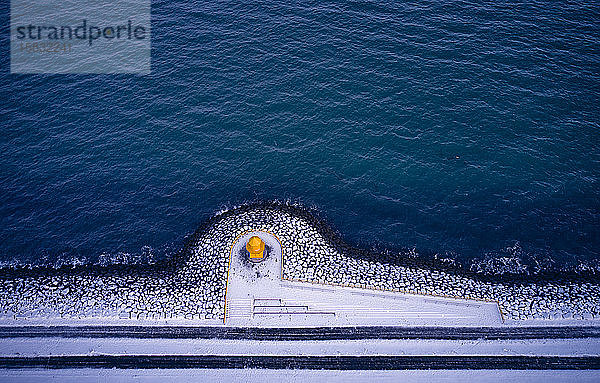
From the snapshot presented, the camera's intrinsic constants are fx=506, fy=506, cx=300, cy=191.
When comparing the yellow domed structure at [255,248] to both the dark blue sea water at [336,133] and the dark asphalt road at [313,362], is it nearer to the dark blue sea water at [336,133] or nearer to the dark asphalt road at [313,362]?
the dark blue sea water at [336,133]

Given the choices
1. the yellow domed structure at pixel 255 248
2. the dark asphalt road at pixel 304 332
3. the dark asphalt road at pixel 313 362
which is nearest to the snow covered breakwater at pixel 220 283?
the dark asphalt road at pixel 304 332

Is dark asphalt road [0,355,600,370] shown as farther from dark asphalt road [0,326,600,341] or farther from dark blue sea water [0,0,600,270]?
dark blue sea water [0,0,600,270]

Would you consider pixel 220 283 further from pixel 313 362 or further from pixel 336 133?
pixel 336 133

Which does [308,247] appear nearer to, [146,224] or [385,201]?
[385,201]

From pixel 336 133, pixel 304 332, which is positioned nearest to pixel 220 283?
pixel 304 332

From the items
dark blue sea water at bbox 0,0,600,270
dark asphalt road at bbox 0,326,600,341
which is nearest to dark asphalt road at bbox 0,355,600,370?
dark asphalt road at bbox 0,326,600,341

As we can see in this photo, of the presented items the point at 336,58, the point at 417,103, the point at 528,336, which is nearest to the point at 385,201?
the point at 417,103
